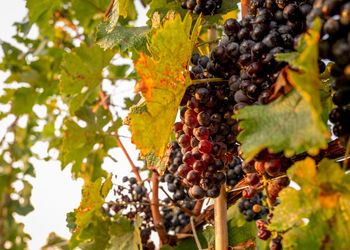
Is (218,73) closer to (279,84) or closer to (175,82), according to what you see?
(175,82)

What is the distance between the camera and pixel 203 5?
895 millimetres

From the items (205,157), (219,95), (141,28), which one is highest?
(141,28)

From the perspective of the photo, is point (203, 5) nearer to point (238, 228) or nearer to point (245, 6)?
point (245, 6)

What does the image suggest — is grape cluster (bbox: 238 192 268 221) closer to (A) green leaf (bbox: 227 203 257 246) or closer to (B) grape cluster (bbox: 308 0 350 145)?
(A) green leaf (bbox: 227 203 257 246)

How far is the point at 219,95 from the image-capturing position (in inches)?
26.6

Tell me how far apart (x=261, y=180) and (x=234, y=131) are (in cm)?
11

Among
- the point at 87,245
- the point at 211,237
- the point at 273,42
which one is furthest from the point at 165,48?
the point at 87,245

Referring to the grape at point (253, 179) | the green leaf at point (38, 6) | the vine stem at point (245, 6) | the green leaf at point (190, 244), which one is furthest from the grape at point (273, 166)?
the green leaf at point (38, 6)

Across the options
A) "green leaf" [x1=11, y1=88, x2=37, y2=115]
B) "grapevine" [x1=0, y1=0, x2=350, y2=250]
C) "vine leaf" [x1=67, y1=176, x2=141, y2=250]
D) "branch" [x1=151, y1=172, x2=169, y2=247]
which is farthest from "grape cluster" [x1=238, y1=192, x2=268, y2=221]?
"green leaf" [x1=11, y1=88, x2=37, y2=115]

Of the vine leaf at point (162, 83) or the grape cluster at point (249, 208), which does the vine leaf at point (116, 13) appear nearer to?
the vine leaf at point (162, 83)

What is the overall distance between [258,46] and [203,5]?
1.26 ft

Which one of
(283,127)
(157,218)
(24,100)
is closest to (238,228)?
(157,218)

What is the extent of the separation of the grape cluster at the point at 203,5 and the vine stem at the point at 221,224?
48 cm

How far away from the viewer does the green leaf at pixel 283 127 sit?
384 millimetres
